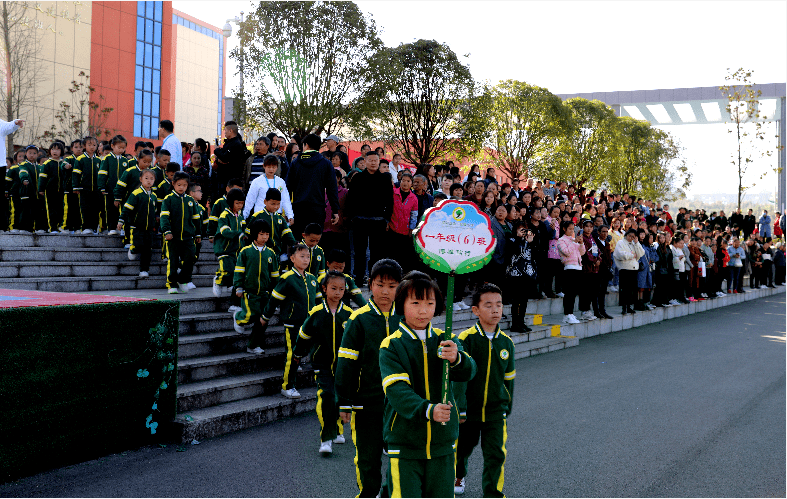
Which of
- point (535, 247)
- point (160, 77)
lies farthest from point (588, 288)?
point (160, 77)

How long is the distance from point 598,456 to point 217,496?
11.0 ft

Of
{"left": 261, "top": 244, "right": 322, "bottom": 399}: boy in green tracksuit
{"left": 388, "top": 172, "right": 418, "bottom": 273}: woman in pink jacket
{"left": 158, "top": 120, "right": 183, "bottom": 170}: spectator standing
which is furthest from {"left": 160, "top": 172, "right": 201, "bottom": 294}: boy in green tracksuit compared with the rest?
{"left": 388, "top": 172, "right": 418, "bottom": 273}: woman in pink jacket

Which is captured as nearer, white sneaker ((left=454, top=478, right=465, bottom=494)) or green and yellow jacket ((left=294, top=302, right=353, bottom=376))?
white sneaker ((left=454, top=478, right=465, bottom=494))

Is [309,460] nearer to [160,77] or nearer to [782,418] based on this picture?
[782,418]

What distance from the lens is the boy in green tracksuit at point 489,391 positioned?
4.18m

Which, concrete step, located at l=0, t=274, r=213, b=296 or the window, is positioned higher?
the window

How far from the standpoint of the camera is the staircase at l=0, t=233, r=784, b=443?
19.8ft

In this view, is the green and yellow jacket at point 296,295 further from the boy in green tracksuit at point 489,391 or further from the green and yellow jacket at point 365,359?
the boy in green tracksuit at point 489,391

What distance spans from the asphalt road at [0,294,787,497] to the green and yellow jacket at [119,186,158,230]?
15.0ft

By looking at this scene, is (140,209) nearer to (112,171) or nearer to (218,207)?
(218,207)

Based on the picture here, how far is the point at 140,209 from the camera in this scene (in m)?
9.35

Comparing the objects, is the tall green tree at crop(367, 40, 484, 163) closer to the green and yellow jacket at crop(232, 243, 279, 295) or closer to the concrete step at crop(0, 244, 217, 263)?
the concrete step at crop(0, 244, 217, 263)

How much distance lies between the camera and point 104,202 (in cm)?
1121

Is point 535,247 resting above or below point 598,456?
above
